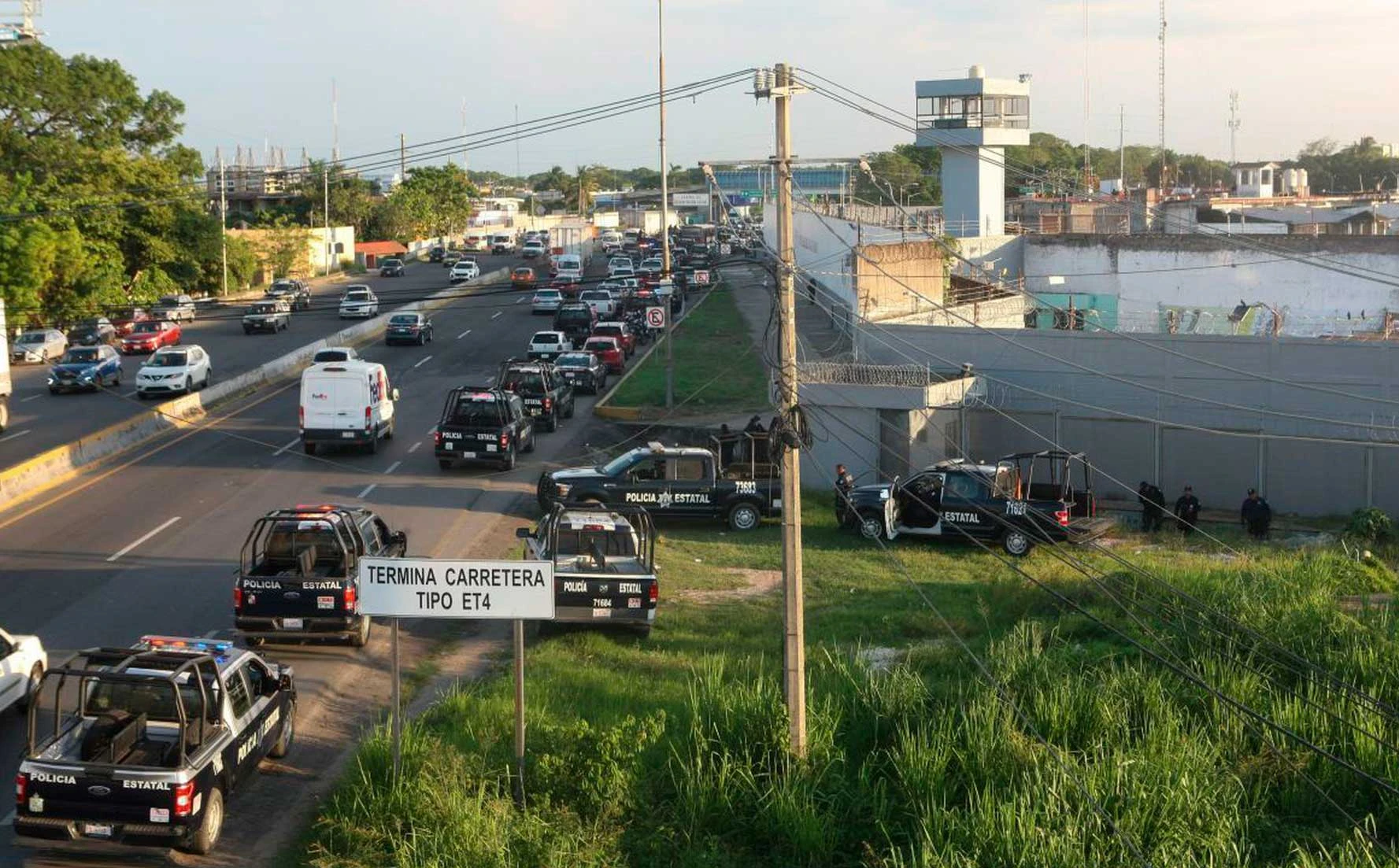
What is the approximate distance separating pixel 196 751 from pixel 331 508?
7.57 meters

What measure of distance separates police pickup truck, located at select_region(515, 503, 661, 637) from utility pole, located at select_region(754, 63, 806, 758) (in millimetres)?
5620

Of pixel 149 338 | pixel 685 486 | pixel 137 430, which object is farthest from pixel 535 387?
pixel 149 338

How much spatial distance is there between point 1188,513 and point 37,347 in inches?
1530

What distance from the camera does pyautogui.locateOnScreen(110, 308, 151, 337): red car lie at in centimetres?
5516

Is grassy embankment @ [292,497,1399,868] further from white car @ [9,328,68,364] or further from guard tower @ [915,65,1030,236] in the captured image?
guard tower @ [915,65,1030,236]

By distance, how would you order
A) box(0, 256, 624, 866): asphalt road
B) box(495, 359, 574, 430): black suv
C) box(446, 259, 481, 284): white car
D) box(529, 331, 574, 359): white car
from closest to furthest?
box(0, 256, 624, 866): asphalt road < box(495, 359, 574, 430): black suv < box(529, 331, 574, 359): white car < box(446, 259, 481, 284): white car

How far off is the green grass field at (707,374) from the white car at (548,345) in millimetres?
2831

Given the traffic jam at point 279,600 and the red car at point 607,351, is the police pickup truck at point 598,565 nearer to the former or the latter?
the traffic jam at point 279,600

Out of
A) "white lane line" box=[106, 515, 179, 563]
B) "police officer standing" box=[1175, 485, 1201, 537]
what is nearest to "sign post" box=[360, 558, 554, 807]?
"white lane line" box=[106, 515, 179, 563]

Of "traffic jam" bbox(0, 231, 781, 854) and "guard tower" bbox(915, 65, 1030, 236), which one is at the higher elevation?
"guard tower" bbox(915, 65, 1030, 236)

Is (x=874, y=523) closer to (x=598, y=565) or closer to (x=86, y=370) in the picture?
(x=598, y=565)

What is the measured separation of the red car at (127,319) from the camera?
5516 centimetres

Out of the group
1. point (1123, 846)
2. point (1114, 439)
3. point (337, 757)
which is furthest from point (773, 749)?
point (1114, 439)

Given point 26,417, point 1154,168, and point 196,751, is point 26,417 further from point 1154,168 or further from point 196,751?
point 1154,168
